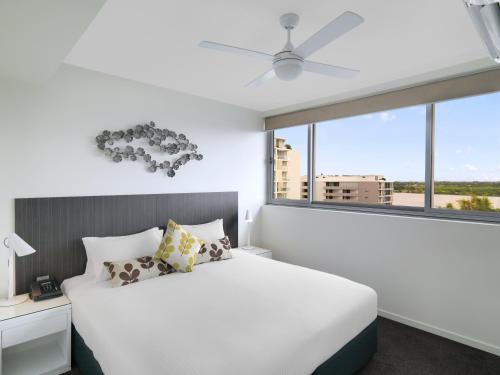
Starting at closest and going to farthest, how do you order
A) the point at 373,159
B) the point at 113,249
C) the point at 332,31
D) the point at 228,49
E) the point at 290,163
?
the point at 332,31 → the point at 228,49 → the point at 113,249 → the point at 373,159 → the point at 290,163

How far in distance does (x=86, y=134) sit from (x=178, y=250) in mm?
1380

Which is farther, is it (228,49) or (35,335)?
(35,335)

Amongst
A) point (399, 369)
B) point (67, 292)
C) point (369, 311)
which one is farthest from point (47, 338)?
point (399, 369)

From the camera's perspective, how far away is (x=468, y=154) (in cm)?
271

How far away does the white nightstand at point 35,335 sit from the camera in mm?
1998

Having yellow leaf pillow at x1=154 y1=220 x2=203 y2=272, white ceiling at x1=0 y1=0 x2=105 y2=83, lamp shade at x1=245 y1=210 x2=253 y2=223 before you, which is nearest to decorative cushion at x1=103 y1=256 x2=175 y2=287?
yellow leaf pillow at x1=154 y1=220 x2=203 y2=272

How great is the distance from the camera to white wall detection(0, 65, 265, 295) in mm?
2383

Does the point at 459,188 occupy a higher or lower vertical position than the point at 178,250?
higher

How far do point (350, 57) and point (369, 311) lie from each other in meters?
2.02

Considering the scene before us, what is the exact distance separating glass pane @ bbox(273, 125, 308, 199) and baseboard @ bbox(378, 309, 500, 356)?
1.73 meters

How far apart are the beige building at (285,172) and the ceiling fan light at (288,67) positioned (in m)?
2.31

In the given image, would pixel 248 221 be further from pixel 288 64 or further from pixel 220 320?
pixel 288 64

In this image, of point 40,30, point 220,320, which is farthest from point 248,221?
point 40,30

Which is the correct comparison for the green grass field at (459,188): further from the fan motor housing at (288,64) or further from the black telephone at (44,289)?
the black telephone at (44,289)
